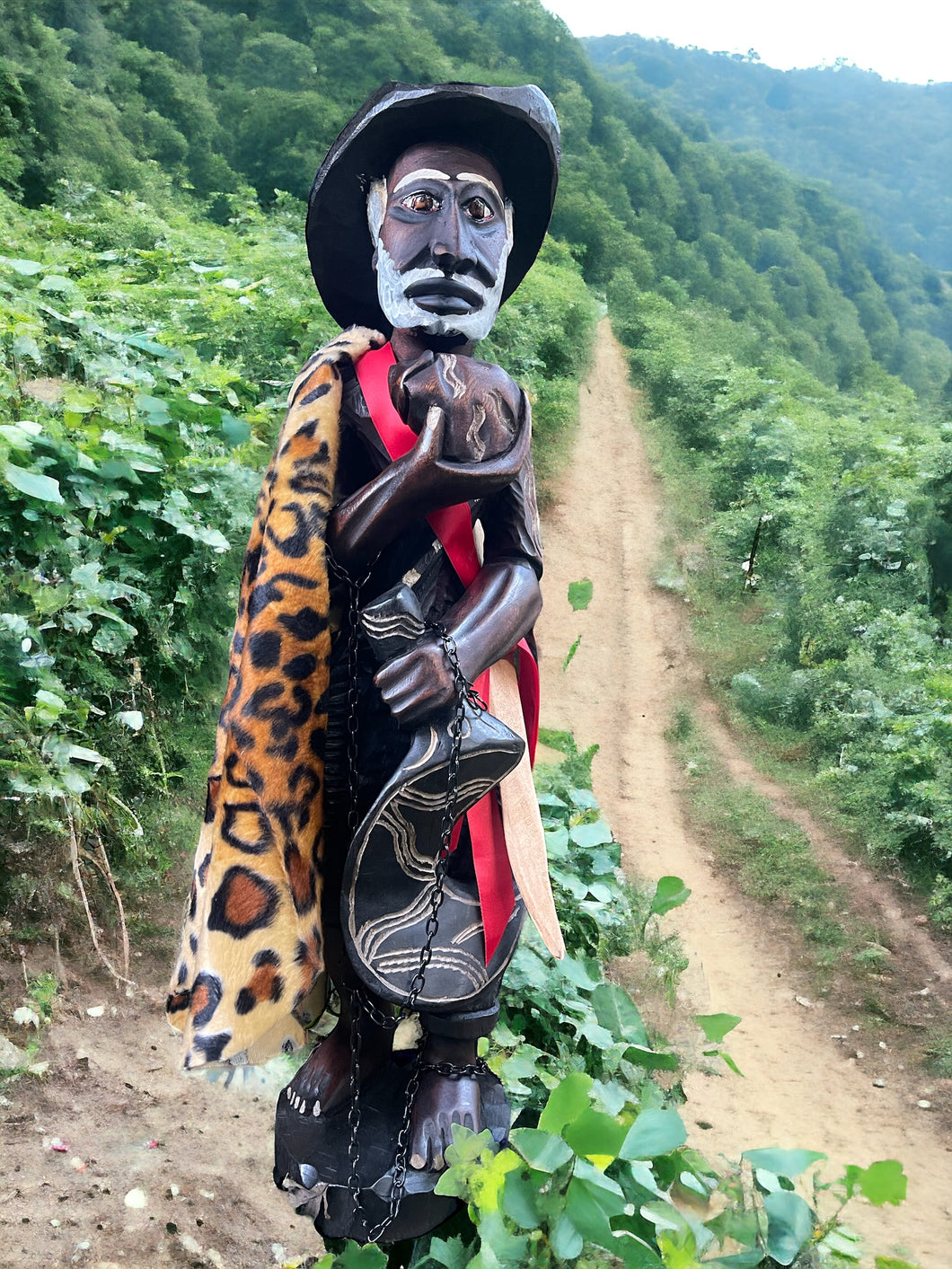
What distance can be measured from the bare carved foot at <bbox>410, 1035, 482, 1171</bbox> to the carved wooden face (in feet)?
4.83

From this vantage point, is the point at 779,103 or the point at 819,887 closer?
the point at 819,887

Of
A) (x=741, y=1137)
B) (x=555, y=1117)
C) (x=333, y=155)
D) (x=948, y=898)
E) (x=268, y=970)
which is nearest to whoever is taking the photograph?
(x=555, y=1117)

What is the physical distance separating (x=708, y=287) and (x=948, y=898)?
83.2 feet

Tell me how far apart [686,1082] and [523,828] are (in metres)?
2.22

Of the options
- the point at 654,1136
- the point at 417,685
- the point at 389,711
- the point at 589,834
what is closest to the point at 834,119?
the point at 589,834

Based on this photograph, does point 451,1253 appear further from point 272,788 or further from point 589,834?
point 589,834

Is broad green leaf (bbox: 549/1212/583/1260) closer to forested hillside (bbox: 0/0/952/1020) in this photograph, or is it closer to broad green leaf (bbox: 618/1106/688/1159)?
broad green leaf (bbox: 618/1106/688/1159)

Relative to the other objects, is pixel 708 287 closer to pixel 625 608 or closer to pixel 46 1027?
pixel 625 608

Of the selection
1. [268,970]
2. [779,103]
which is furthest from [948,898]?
[779,103]

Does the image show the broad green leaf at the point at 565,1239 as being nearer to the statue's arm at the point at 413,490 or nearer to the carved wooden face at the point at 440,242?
the statue's arm at the point at 413,490

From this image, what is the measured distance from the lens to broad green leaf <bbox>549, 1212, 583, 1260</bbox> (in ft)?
5.89

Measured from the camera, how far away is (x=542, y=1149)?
185cm

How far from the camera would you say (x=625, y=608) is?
880cm

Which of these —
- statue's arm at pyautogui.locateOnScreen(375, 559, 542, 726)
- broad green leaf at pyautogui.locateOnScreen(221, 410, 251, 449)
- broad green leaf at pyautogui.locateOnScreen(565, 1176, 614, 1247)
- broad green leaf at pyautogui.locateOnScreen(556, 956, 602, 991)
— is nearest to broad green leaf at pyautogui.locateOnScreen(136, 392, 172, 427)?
broad green leaf at pyautogui.locateOnScreen(221, 410, 251, 449)
